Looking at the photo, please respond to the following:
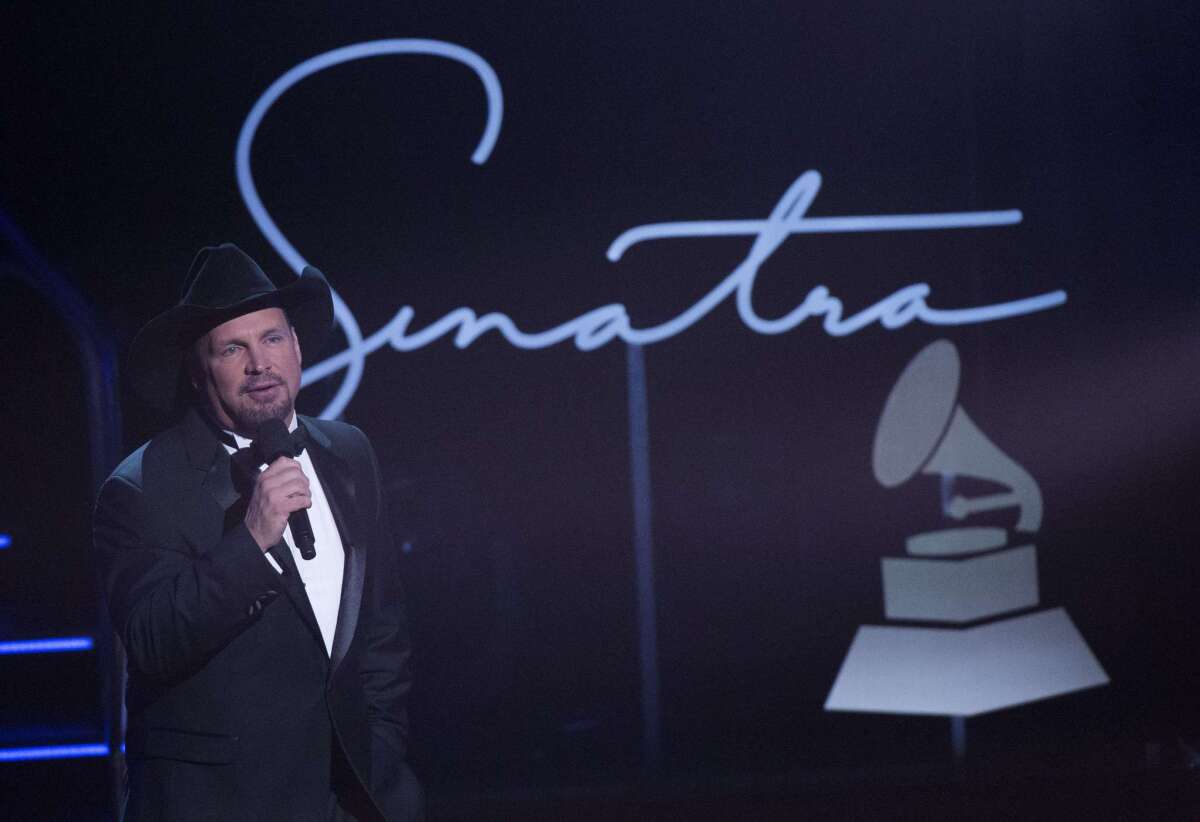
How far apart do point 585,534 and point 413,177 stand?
1417 mm

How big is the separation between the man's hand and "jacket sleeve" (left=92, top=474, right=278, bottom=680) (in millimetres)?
23

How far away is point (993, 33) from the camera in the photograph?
15.5 ft

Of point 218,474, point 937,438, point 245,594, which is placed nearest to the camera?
point 245,594

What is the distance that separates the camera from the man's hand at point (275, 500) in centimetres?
201

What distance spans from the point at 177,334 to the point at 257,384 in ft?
0.81

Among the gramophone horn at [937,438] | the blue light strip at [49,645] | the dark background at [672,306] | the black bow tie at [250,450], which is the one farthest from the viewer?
the gramophone horn at [937,438]

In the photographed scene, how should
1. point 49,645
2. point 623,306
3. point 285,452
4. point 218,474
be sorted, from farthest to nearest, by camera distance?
1. point 623,306
2. point 49,645
3. point 218,474
4. point 285,452

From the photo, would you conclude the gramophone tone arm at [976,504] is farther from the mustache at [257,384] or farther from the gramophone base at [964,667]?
the mustache at [257,384]

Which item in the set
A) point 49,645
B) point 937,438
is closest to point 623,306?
point 937,438

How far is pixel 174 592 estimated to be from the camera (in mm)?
2043

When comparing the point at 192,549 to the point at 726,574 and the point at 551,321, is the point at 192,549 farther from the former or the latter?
the point at 726,574

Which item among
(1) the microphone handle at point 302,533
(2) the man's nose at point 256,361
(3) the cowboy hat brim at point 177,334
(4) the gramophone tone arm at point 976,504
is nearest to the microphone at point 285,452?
(1) the microphone handle at point 302,533

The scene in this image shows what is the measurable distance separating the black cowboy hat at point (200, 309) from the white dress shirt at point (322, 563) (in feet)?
0.74

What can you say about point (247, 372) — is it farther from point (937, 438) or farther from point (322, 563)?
point (937, 438)
